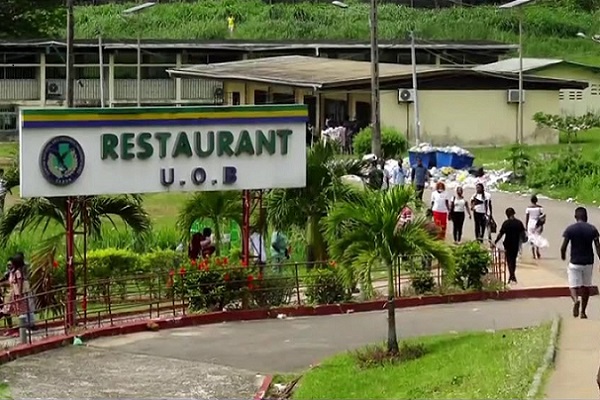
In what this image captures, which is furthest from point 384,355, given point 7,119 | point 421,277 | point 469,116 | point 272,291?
point 7,119

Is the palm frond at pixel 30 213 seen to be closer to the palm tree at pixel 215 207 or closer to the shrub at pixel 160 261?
the shrub at pixel 160 261

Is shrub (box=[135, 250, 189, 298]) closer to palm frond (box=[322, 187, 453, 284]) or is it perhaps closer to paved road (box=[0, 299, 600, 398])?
paved road (box=[0, 299, 600, 398])

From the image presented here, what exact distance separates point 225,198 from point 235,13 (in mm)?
60180

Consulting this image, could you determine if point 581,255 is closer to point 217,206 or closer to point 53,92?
point 217,206

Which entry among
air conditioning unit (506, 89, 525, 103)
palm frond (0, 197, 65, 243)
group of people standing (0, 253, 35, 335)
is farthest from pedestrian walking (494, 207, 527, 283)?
air conditioning unit (506, 89, 525, 103)

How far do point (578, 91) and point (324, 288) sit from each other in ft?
117

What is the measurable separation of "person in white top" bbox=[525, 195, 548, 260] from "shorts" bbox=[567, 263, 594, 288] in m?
6.76

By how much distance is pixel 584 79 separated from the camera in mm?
54500

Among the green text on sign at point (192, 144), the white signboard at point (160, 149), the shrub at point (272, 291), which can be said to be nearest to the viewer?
the white signboard at point (160, 149)

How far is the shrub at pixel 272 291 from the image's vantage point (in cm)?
1986

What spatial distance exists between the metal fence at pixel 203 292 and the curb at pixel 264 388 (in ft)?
11.0

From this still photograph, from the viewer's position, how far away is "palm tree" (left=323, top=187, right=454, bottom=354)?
1572cm

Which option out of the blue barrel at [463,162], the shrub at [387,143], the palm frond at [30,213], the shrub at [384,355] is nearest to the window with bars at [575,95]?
the shrub at [387,143]

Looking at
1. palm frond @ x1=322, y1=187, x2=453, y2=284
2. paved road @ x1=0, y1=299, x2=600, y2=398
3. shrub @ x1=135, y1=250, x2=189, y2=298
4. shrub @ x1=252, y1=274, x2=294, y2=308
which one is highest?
palm frond @ x1=322, y1=187, x2=453, y2=284
